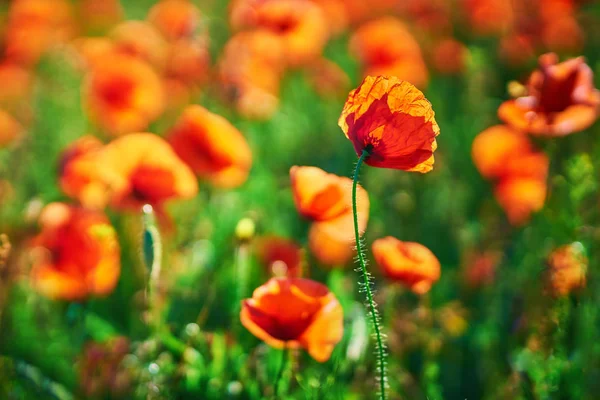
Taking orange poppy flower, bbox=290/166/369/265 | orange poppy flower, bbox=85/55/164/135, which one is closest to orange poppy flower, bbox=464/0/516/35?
orange poppy flower, bbox=85/55/164/135

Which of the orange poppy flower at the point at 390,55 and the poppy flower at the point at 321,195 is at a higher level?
the poppy flower at the point at 321,195

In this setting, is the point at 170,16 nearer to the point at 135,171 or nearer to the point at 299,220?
the point at 299,220

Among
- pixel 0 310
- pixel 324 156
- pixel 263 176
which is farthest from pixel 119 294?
pixel 324 156

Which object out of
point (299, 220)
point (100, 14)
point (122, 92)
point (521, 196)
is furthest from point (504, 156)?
point (100, 14)

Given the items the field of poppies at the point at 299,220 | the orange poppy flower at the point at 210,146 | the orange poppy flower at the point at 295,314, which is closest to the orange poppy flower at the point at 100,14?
the field of poppies at the point at 299,220

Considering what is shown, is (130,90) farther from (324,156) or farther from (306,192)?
(306,192)

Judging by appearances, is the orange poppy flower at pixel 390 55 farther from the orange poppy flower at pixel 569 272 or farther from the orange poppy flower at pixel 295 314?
the orange poppy flower at pixel 295 314
